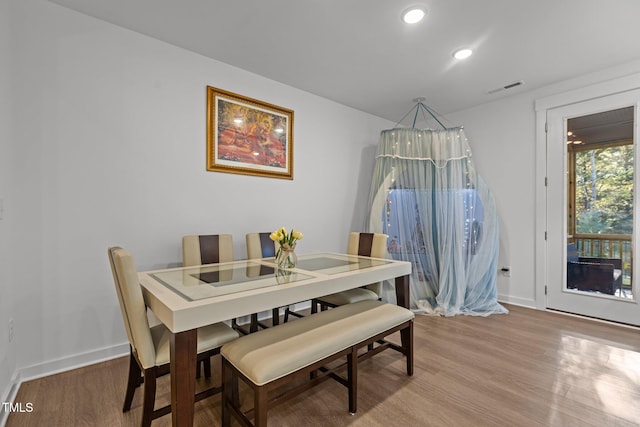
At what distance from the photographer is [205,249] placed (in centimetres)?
250

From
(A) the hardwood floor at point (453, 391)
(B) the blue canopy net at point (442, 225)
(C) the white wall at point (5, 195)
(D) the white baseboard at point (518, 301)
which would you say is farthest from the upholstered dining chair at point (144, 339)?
(D) the white baseboard at point (518, 301)

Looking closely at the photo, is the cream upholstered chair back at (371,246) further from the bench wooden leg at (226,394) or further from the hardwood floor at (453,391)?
the bench wooden leg at (226,394)

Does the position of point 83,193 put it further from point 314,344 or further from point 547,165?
point 547,165

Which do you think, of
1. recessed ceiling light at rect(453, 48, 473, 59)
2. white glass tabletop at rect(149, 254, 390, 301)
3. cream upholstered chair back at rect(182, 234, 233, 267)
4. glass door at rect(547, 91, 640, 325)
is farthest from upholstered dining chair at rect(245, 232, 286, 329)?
glass door at rect(547, 91, 640, 325)

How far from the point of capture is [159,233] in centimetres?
259

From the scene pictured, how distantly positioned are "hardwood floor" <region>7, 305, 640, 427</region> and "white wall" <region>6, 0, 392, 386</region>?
1.75 feet

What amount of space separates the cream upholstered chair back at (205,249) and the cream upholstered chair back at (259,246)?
193 mm

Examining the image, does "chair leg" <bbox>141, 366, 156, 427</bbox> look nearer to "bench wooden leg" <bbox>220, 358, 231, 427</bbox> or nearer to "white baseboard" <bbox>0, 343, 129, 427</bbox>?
"bench wooden leg" <bbox>220, 358, 231, 427</bbox>

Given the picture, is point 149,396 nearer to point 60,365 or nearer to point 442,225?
point 60,365

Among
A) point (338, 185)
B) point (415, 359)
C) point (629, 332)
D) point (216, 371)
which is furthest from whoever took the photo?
point (338, 185)

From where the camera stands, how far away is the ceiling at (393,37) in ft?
7.20

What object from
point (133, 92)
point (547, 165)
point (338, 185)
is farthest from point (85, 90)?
point (547, 165)

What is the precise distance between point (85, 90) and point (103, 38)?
18.2 inches

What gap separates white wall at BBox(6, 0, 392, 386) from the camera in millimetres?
2078
